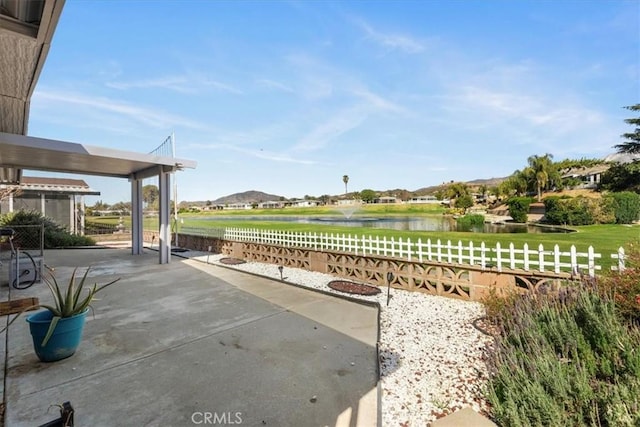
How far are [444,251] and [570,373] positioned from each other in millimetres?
7343

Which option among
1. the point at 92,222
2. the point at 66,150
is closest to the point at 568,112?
the point at 66,150

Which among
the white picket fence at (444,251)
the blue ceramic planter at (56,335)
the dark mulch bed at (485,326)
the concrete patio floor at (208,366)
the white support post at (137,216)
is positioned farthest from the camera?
the white support post at (137,216)

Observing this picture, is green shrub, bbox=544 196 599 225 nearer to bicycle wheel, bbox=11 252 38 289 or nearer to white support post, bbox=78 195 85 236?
bicycle wheel, bbox=11 252 38 289

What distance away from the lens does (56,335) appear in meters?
3.08

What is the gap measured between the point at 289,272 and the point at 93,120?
12.9 metres

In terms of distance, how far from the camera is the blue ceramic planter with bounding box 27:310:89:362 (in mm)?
3045

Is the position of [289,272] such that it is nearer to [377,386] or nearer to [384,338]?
[384,338]

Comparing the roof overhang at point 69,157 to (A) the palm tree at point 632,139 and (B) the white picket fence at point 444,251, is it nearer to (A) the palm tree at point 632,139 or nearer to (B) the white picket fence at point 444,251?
(B) the white picket fence at point 444,251

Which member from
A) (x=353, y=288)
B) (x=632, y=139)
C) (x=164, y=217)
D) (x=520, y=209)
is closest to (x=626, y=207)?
(x=520, y=209)

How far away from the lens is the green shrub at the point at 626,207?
963 inches

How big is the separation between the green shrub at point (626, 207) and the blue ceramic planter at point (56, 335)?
35.5 metres

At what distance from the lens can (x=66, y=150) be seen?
276 inches

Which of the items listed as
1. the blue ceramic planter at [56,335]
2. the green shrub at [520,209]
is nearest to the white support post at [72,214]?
the blue ceramic planter at [56,335]

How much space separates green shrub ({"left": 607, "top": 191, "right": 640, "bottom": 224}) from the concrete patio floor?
31850 millimetres
